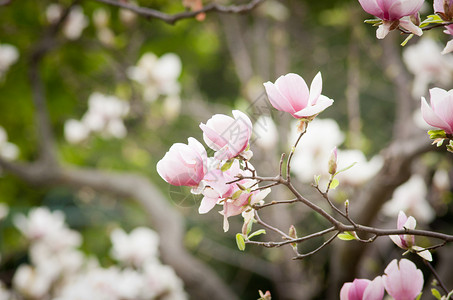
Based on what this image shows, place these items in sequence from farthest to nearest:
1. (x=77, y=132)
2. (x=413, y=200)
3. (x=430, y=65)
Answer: (x=77, y=132) → (x=413, y=200) → (x=430, y=65)

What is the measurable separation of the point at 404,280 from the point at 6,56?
1847 mm

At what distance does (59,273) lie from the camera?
1.99 meters

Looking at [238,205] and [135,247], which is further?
[135,247]

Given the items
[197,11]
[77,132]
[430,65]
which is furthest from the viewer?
[77,132]

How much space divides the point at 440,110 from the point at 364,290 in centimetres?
23

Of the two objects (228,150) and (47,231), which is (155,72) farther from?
(228,150)

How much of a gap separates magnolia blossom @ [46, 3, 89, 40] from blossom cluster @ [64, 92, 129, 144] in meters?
0.35

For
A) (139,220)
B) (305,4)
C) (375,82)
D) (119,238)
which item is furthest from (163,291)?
(375,82)

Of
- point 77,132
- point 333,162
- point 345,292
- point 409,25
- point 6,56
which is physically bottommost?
point 77,132

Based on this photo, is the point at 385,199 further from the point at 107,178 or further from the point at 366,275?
the point at 107,178

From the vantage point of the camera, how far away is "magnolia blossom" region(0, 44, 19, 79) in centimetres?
185

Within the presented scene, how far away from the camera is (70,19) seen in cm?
191

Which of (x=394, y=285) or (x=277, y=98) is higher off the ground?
(x=277, y=98)

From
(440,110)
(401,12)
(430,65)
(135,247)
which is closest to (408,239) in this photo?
(440,110)
